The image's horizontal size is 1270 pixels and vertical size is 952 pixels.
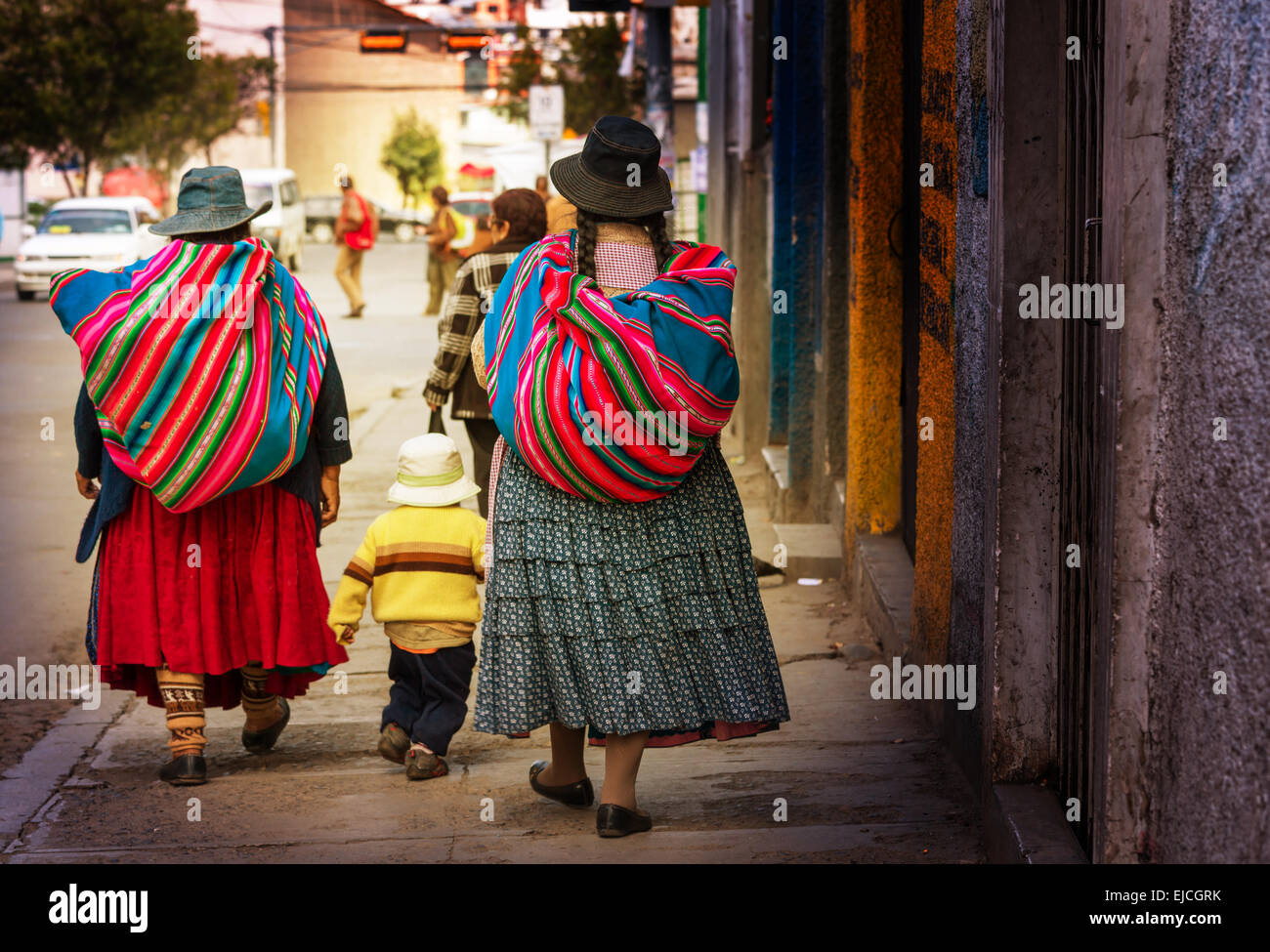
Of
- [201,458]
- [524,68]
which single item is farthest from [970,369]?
[524,68]

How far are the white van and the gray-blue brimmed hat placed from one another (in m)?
26.1

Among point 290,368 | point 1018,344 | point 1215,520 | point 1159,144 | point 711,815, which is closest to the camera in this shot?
point 1215,520

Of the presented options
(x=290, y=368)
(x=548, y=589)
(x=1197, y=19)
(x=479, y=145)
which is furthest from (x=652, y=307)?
(x=479, y=145)

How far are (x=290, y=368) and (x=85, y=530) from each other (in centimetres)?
79

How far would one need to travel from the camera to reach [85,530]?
16.3 ft

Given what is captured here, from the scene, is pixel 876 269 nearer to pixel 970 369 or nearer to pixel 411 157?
pixel 970 369

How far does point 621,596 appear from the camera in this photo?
4.18 meters

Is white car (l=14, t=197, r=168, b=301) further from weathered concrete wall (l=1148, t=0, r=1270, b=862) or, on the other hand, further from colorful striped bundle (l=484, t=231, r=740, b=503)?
weathered concrete wall (l=1148, t=0, r=1270, b=862)

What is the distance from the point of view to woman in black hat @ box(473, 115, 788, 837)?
165 inches

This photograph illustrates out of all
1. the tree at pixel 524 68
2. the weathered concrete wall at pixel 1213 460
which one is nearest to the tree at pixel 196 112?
the tree at pixel 524 68

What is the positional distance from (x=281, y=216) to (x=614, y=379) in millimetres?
32779

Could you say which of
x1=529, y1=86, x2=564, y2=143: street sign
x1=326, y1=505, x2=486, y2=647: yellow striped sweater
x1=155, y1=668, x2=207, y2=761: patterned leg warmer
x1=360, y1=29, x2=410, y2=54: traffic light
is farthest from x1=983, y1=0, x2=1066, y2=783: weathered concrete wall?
x1=360, y1=29, x2=410, y2=54: traffic light

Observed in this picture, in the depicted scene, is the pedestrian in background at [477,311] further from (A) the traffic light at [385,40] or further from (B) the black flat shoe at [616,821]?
(A) the traffic light at [385,40]
